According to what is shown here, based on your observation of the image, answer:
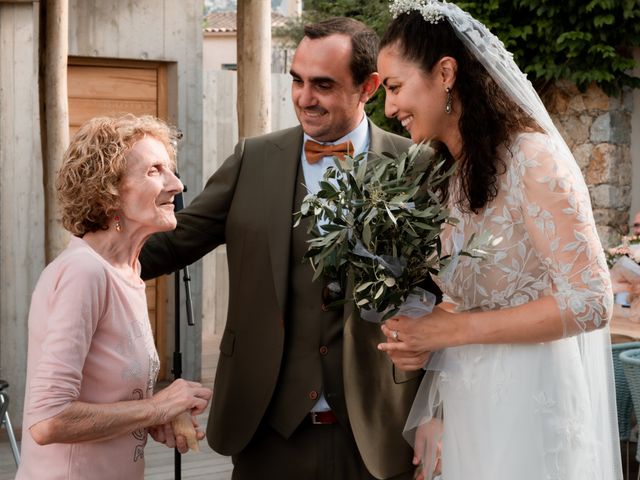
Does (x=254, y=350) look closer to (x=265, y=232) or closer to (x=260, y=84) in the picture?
(x=265, y=232)

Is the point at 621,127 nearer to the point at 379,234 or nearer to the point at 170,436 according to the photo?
the point at 379,234

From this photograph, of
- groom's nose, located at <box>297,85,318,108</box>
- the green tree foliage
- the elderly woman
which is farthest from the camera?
the green tree foliage

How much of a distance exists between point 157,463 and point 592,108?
559 cm

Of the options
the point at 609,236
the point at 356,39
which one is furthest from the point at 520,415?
the point at 609,236

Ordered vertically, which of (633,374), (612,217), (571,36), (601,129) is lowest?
(633,374)

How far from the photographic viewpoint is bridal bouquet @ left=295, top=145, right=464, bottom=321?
232 cm

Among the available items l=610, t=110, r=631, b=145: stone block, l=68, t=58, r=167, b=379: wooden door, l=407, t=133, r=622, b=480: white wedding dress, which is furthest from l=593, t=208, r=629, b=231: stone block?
l=407, t=133, r=622, b=480: white wedding dress

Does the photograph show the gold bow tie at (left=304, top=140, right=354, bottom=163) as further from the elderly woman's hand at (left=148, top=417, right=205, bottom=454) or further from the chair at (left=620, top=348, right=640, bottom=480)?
the chair at (left=620, top=348, right=640, bottom=480)

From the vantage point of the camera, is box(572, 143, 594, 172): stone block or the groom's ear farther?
box(572, 143, 594, 172): stone block

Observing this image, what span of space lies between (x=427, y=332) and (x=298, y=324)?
2.00 feet

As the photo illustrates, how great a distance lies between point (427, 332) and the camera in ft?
7.92

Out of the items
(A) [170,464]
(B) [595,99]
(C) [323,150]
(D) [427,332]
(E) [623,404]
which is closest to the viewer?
(D) [427,332]

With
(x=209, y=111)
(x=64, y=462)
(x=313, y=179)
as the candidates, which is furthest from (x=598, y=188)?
(x=64, y=462)

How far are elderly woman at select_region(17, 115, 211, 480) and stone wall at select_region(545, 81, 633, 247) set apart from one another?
301 inches
